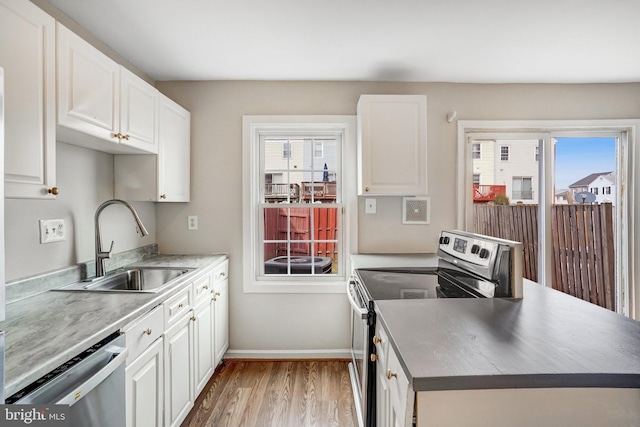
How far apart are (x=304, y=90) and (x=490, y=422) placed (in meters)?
2.45

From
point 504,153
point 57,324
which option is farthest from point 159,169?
point 504,153

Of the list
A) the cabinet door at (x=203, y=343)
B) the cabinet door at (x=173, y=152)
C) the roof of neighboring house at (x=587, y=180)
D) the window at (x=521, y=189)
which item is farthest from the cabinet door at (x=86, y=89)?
the roof of neighboring house at (x=587, y=180)

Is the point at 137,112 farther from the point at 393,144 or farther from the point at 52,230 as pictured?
the point at 393,144

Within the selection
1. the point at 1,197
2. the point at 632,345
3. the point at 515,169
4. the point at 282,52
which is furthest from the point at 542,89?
the point at 1,197

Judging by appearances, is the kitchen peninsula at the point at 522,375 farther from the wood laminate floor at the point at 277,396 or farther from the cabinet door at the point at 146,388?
the wood laminate floor at the point at 277,396

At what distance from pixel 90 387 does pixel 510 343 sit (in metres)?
1.26

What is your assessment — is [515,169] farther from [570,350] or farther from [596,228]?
[570,350]

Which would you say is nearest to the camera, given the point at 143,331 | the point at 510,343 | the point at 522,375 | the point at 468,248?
the point at 522,375

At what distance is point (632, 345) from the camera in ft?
2.94

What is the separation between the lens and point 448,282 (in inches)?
66.1

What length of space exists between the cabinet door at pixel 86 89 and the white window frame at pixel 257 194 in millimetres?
1070

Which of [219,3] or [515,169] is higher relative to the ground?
[219,3]

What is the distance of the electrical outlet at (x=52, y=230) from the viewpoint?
156cm

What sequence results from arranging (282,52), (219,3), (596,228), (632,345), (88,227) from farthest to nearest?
(596,228) → (282,52) → (88,227) → (219,3) → (632,345)
